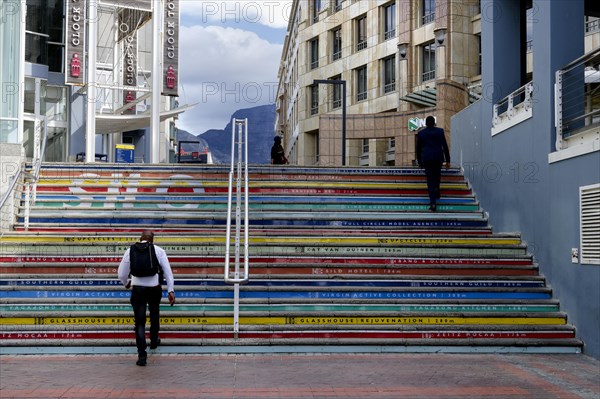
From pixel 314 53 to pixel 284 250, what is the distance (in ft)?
134

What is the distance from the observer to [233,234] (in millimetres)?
13266

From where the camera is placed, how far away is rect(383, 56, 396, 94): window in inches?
1740

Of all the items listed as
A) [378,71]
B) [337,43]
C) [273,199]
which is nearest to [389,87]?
[378,71]

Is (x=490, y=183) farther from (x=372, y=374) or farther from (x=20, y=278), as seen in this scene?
(x=20, y=278)

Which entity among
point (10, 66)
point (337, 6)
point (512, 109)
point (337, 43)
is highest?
point (337, 6)

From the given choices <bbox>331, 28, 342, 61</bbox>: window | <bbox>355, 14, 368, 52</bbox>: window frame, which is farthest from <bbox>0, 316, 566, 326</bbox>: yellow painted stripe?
<bbox>331, 28, 342, 61</bbox>: window

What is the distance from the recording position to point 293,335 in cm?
1064

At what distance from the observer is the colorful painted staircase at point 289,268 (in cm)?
1067

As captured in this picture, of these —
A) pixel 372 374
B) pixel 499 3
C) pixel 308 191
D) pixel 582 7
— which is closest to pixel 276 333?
pixel 372 374

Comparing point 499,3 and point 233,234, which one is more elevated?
point 499,3

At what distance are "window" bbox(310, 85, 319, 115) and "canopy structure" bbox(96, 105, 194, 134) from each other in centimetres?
2176

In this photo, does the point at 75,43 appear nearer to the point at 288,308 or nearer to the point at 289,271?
the point at 289,271

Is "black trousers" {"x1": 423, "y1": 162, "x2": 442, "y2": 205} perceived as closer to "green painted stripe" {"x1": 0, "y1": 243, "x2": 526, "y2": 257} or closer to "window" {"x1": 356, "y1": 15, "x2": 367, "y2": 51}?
"green painted stripe" {"x1": 0, "y1": 243, "x2": 526, "y2": 257}

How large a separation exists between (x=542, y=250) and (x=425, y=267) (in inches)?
71.7
